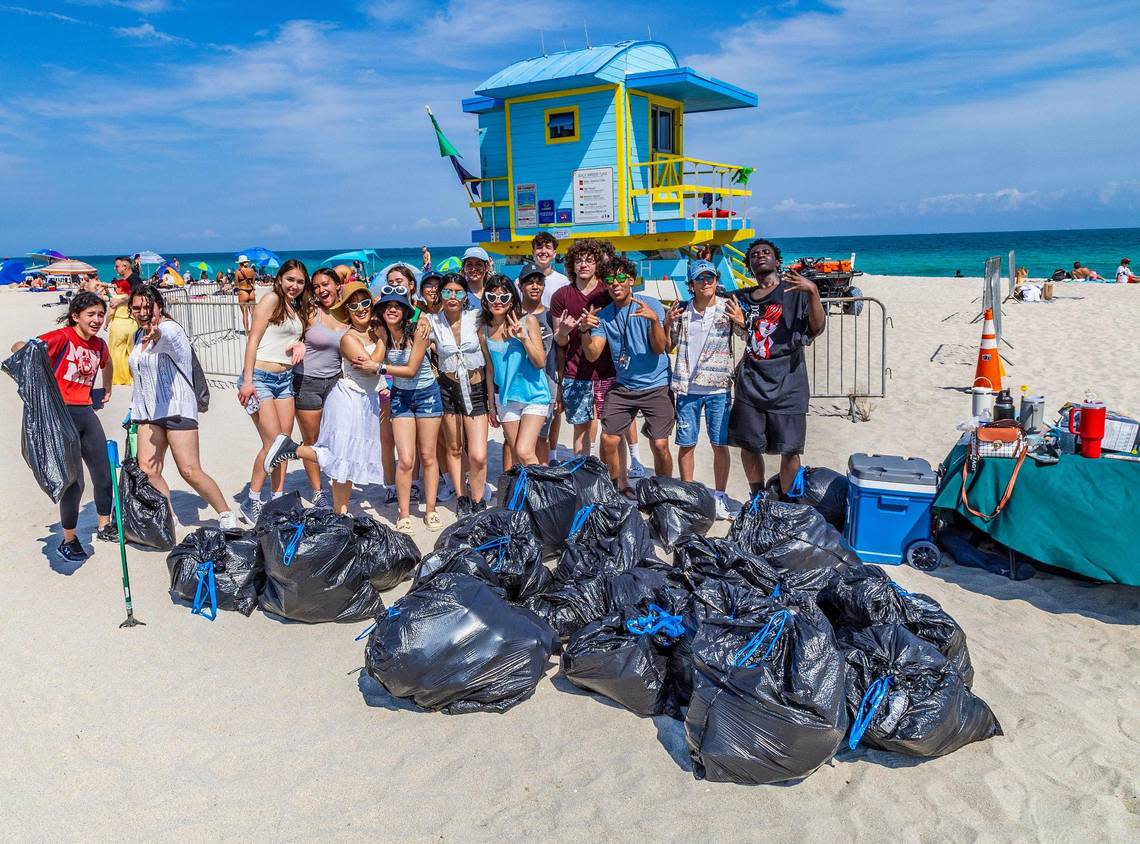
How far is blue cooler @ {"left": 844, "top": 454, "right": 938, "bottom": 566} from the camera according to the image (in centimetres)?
471

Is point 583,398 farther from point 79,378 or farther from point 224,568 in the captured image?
point 79,378

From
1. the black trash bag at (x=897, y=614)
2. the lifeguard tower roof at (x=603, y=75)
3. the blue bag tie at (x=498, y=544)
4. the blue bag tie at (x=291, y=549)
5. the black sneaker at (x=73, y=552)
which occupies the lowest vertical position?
the black sneaker at (x=73, y=552)

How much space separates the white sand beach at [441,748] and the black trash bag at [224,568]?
106 mm

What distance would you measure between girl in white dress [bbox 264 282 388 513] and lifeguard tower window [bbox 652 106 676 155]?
Answer: 10.5 meters

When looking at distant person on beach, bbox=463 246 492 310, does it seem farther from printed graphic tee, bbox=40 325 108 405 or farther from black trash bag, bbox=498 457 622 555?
printed graphic tee, bbox=40 325 108 405

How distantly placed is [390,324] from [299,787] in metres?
3.00

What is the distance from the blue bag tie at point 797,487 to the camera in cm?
528

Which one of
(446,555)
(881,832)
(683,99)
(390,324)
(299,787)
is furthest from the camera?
(683,99)

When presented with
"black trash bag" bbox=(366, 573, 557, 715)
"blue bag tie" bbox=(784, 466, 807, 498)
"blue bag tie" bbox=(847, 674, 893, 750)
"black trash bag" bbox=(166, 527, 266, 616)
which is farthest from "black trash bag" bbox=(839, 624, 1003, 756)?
"black trash bag" bbox=(166, 527, 266, 616)

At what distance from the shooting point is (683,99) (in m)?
15.1

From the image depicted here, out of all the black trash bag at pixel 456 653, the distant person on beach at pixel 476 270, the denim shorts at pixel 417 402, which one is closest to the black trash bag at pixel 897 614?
the black trash bag at pixel 456 653

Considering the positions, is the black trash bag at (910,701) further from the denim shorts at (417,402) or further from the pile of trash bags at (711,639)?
the denim shorts at (417,402)

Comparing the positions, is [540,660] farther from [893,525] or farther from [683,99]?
[683,99]

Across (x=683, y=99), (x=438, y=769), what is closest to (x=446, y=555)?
(x=438, y=769)
